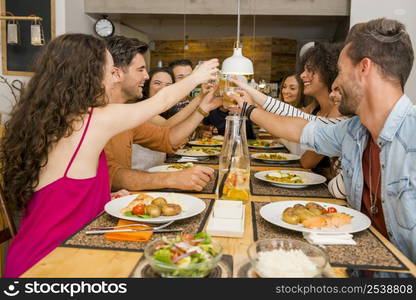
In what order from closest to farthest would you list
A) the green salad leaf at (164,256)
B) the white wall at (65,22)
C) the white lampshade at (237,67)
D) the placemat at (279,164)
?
the green salad leaf at (164,256), the white lampshade at (237,67), the placemat at (279,164), the white wall at (65,22)

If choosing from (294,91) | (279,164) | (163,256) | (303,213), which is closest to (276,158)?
(279,164)

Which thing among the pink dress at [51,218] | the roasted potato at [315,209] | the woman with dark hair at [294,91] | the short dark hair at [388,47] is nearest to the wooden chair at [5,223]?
the pink dress at [51,218]

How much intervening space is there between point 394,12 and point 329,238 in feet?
17.1

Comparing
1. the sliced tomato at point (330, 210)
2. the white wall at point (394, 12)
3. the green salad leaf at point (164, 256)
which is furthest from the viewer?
the white wall at point (394, 12)

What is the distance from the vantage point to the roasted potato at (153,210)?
4.35 feet

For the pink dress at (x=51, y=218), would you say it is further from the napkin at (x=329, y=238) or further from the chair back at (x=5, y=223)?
the napkin at (x=329, y=238)

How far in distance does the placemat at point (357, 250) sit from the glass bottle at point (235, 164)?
212 millimetres

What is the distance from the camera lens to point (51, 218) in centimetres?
146

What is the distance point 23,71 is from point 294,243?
5.06m

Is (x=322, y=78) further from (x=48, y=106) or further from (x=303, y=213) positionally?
(x=48, y=106)

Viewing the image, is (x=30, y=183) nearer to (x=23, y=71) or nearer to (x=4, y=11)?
(x=23, y=71)

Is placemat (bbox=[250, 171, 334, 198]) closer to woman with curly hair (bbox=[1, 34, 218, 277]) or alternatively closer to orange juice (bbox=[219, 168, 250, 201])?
orange juice (bbox=[219, 168, 250, 201])

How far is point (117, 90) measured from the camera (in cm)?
248

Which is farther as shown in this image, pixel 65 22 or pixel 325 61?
pixel 65 22
